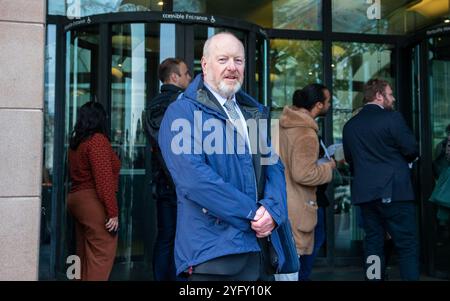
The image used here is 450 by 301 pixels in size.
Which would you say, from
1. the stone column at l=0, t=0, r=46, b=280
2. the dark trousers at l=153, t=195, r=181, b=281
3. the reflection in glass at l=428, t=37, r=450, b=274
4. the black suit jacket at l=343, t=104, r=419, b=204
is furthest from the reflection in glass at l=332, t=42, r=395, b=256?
the stone column at l=0, t=0, r=46, b=280

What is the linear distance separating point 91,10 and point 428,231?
417cm

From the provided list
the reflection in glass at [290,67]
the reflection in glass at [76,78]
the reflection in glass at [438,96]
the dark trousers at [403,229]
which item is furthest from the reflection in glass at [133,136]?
the reflection in glass at [438,96]

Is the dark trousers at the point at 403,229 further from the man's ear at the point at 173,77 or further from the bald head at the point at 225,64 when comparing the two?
the bald head at the point at 225,64

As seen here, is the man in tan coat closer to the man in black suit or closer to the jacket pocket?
the jacket pocket

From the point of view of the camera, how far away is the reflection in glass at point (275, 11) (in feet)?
23.3

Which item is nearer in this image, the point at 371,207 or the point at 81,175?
the point at 81,175

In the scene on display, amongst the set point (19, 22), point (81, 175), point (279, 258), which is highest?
point (19, 22)

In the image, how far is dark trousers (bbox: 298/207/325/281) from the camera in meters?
4.83

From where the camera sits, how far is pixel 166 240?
4406mm

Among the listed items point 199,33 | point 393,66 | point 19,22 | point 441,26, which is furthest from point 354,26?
point 19,22

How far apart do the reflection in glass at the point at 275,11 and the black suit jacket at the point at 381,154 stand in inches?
100

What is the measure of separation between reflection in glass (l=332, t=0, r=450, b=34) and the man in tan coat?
9.37 ft

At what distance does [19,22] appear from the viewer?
3338 mm
